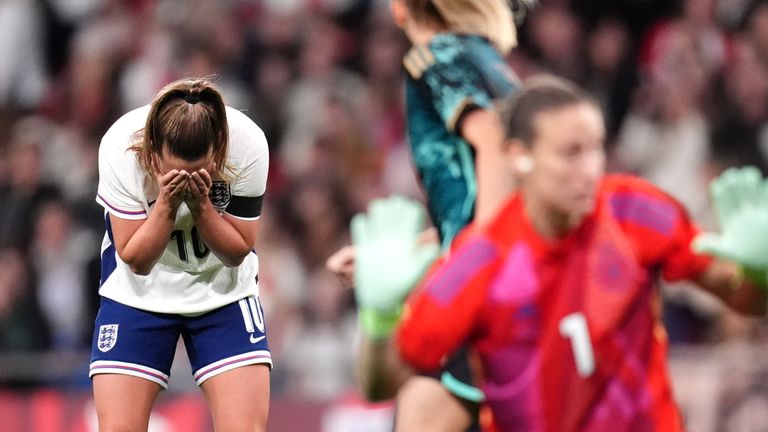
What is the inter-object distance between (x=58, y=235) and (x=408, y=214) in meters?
6.68

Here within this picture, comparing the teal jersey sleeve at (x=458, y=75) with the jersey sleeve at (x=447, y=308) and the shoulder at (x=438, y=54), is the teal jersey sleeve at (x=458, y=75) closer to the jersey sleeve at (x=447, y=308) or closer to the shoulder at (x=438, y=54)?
the shoulder at (x=438, y=54)

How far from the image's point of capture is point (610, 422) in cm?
378

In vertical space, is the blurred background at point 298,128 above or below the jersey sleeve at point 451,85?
below

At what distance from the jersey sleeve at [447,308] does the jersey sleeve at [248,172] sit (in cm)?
135

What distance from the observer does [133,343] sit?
16.7 feet

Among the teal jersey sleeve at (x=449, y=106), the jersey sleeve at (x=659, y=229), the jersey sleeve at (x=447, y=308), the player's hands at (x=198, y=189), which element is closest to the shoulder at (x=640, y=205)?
the jersey sleeve at (x=659, y=229)

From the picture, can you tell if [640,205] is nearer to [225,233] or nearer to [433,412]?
[433,412]

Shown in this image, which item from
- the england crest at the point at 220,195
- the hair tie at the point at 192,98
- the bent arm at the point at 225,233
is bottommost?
the bent arm at the point at 225,233

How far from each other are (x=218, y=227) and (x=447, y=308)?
4.33 ft

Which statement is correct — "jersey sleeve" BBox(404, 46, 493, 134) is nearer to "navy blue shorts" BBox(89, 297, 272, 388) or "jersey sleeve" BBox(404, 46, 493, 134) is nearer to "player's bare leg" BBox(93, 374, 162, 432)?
"navy blue shorts" BBox(89, 297, 272, 388)

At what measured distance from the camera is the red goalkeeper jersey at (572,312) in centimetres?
377

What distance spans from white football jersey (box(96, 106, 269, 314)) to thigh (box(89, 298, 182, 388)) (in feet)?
0.16

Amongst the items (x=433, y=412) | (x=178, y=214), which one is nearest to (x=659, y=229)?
(x=433, y=412)

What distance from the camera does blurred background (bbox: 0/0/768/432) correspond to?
30.2ft
